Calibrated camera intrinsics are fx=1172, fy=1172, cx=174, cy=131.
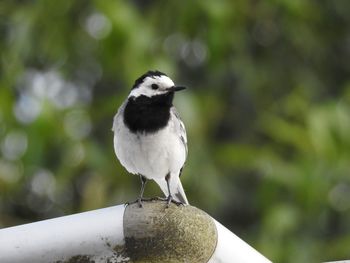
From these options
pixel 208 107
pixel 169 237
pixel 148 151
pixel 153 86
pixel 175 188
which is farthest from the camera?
pixel 208 107

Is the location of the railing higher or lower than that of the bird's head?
lower

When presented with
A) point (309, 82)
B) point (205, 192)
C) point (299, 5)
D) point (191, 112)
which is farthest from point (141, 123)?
point (309, 82)

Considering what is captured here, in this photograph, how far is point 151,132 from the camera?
5.12 m

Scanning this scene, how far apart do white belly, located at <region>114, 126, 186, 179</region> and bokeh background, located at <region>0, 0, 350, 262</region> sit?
7.97ft

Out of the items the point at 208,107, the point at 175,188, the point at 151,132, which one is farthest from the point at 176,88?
the point at 208,107

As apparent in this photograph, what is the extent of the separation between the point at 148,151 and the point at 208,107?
145 inches

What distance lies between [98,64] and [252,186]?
5.23 feet

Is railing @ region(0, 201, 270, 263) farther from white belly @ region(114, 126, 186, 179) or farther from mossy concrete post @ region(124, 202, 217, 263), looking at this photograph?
white belly @ region(114, 126, 186, 179)

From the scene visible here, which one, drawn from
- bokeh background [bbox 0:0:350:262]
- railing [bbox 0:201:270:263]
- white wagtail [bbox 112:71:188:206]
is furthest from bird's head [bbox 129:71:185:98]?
bokeh background [bbox 0:0:350:262]

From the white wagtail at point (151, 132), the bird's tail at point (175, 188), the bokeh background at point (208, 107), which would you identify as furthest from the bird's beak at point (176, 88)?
the bokeh background at point (208, 107)

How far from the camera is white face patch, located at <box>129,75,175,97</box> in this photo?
5195 millimetres

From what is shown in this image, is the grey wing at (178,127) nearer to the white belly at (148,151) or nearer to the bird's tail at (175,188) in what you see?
the white belly at (148,151)

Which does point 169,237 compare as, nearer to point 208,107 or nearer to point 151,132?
point 151,132

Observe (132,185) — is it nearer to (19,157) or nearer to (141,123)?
(19,157)
